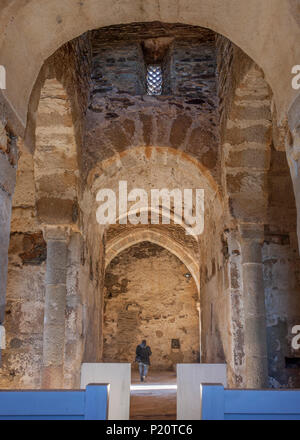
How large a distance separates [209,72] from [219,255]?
241 cm

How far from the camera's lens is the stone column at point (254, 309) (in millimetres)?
4664

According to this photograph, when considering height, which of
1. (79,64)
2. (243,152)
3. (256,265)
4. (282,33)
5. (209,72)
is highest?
(209,72)

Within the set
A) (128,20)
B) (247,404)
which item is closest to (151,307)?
(128,20)

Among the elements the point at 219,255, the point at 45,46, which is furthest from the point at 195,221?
the point at 45,46

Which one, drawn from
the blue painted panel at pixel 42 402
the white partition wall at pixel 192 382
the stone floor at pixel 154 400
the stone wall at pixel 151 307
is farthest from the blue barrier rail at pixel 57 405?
the stone wall at pixel 151 307

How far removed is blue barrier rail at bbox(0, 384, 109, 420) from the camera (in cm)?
170

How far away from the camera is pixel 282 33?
2.48 meters

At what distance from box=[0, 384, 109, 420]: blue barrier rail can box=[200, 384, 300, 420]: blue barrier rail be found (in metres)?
0.40

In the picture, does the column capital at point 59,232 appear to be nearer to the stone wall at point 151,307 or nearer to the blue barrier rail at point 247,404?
the blue barrier rail at point 247,404

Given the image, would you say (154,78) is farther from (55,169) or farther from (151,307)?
(151,307)

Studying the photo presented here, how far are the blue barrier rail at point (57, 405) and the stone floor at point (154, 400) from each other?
359 centimetres

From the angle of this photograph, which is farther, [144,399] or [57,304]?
[144,399]
